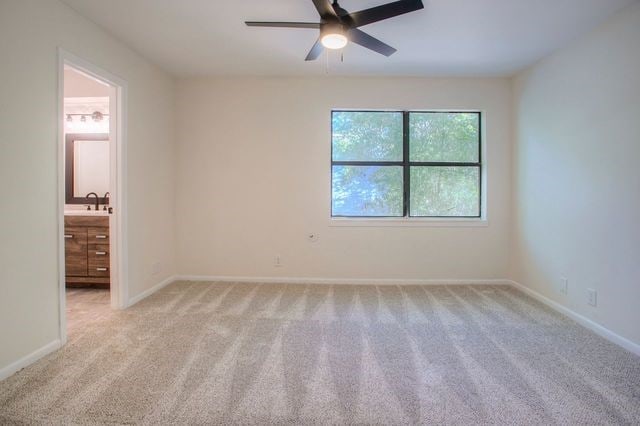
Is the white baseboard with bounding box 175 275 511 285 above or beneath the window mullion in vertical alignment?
beneath

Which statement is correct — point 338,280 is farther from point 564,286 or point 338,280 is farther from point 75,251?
point 75,251

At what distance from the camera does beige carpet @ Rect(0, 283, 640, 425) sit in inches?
63.6

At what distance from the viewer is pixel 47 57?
220 cm

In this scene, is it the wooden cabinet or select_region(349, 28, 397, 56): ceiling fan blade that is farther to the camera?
the wooden cabinet

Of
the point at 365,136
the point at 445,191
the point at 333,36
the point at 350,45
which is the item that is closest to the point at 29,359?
the point at 333,36

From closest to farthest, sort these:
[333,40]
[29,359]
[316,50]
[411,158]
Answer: [29,359] < [333,40] < [316,50] < [411,158]

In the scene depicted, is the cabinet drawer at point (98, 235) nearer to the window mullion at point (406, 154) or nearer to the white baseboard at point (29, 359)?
the white baseboard at point (29, 359)

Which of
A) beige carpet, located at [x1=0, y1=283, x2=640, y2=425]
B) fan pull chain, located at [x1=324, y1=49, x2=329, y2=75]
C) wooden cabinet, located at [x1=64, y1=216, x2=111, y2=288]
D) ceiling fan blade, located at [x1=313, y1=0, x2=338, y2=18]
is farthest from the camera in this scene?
wooden cabinet, located at [x1=64, y1=216, x2=111, y2=288]

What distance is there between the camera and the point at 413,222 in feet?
12.7

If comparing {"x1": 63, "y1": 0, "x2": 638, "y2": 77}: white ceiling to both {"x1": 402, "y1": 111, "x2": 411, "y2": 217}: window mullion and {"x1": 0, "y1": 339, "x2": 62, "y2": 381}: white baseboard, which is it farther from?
{"x1": 0, "y1": 339, "x2": 62, "y2": 381}: white baseboard

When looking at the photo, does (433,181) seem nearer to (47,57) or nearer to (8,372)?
(47,57)

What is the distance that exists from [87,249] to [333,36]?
11.4 feet

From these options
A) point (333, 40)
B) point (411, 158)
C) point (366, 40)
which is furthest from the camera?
point (411, 158)

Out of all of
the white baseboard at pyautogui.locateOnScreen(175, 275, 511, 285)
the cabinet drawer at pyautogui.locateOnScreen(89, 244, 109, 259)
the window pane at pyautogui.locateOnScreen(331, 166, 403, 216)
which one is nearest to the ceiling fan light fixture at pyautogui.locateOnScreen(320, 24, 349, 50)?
the window pane at pyautogui.locateOnScreen(331, 166, 403, 216)
